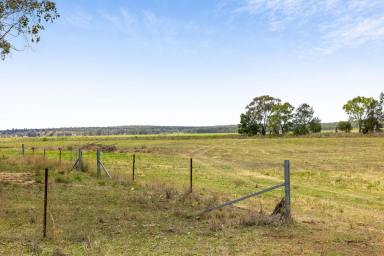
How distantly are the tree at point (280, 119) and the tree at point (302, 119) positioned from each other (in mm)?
3762

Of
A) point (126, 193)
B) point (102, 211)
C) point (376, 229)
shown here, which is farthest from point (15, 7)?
point (376, 229)

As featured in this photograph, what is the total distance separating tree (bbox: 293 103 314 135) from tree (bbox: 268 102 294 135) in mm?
3762

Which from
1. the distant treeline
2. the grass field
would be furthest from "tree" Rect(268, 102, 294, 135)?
the grass field

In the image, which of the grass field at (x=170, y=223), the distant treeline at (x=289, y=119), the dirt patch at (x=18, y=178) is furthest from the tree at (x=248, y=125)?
the dirt patch at (x=18, y=178)

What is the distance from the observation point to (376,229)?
12.7 meters

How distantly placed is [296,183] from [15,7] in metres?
20.4

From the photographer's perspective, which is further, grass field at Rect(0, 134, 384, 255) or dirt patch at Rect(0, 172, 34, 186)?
dirt patch at Rect(0, 172, 34, 186)

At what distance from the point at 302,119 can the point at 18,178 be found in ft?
439

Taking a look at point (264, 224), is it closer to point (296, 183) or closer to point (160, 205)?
point (160, 205)

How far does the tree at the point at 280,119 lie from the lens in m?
138

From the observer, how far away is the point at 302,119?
146000 millimetres

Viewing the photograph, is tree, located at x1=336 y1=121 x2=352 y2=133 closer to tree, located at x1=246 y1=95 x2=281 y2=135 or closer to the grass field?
tree, located at x1=246 y1=95 x2=281 y2=135

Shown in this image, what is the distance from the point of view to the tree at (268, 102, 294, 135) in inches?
5443

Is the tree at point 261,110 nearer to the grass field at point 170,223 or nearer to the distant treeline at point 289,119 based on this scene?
the distant treeline at point 289,119
